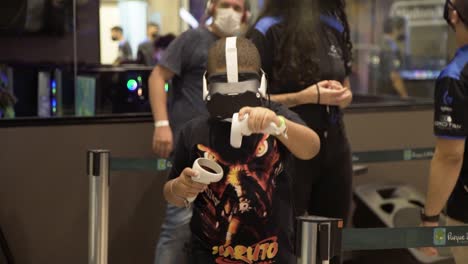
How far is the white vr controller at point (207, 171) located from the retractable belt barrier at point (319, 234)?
1.00 ft

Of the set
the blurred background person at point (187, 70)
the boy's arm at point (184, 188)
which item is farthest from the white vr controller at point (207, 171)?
the blurred background person at point (187, 70)

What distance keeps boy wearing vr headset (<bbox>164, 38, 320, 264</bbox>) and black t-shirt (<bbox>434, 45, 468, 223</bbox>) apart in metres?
0.66

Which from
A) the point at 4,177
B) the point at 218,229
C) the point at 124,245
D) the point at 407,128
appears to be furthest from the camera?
the point at 407,128

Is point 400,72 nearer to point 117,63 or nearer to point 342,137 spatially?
point 117,63

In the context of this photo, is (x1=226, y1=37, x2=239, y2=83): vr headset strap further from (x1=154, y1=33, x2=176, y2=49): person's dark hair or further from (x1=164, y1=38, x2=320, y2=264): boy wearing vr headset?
(x1=154, y1=33, x2=176, y2=49): person's dark hair

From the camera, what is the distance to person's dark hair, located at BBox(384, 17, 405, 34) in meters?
10.1

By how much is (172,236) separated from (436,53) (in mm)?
6551

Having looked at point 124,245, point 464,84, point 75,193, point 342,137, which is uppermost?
point 464,84

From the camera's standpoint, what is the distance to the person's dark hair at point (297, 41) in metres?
3.64

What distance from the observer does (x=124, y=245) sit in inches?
201

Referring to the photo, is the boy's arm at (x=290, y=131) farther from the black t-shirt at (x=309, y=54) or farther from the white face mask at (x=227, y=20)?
the white face mask at (x=227, y=20)

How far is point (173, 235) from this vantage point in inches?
154

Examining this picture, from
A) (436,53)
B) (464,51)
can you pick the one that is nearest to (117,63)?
(464,51)

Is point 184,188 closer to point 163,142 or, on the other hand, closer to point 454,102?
point 454,102
